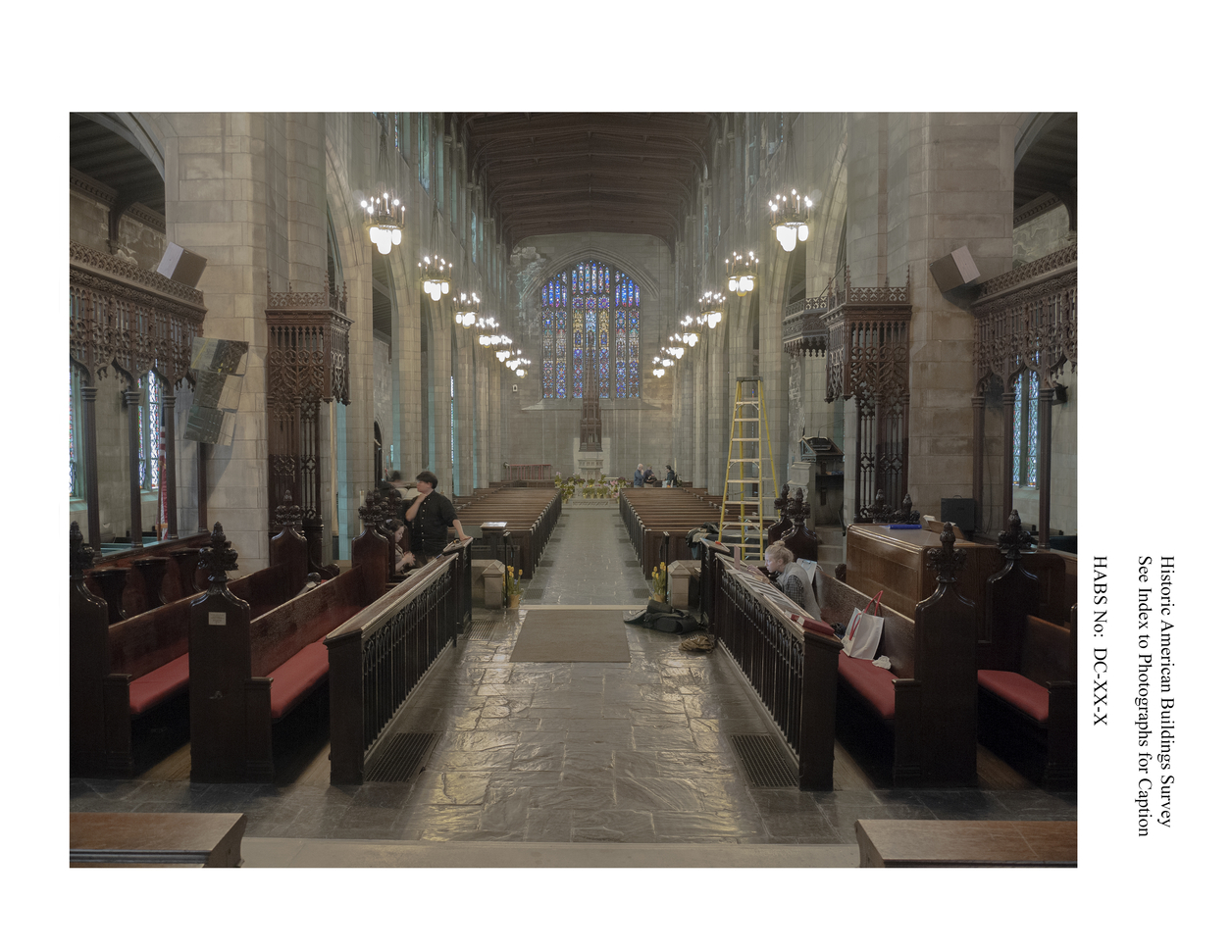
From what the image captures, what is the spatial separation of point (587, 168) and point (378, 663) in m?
25.8

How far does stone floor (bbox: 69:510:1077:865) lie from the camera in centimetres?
340

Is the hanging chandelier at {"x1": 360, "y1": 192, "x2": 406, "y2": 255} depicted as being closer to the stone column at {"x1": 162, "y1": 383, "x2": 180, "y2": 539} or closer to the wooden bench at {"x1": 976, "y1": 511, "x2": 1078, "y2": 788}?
the stone column at {"x1": 162, "y1": 383, "x2": 180, "y2": 539}

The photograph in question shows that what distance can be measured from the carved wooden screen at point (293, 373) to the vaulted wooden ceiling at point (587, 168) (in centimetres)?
1555

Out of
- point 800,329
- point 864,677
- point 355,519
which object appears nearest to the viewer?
point 864,677

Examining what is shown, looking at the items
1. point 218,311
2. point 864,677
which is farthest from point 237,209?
point 864,677

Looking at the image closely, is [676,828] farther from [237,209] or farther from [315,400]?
[237,209]

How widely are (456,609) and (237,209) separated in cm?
521

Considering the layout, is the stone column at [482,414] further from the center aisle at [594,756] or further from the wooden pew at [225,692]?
the wooden pew at [225,692]

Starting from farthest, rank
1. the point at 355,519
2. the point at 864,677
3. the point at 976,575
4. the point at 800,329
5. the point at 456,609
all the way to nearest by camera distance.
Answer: the point at 355,519 → the point at 800,329 → the point at 456,609 → the point at 976,575 → the point at 864,677

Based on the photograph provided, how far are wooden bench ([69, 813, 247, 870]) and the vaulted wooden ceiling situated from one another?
22.6 m

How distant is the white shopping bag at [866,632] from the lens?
16.2 ft

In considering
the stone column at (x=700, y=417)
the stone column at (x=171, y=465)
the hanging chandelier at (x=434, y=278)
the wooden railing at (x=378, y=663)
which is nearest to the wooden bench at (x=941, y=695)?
the wooden railing at (x=378, y=663)

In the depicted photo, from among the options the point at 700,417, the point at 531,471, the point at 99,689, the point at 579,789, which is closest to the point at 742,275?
the point at 579,789

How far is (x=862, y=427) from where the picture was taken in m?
9.17
